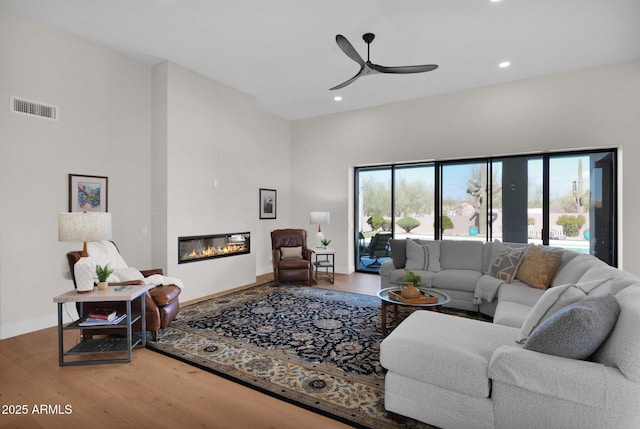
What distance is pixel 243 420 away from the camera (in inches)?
82.9

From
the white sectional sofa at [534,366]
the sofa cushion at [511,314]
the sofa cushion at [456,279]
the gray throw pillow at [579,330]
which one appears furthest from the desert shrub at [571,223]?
the gray throw pillow at [579,330]

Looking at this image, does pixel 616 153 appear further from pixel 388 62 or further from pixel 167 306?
pixel 167 306

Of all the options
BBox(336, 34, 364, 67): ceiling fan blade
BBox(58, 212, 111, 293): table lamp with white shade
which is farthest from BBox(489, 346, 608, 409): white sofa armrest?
BBox(58, 212, 111, 293): table lamp with white shade

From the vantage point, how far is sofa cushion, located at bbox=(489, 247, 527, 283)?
4012 mm

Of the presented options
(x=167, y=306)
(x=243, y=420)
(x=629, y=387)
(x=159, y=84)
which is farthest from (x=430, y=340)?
(x=159, y=84)

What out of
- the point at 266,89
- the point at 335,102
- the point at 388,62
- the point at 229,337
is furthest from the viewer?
the point at 335,102

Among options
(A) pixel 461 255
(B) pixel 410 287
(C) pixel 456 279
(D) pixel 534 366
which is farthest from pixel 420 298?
(A) pixel 461 255

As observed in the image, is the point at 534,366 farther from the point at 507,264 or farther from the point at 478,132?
the point at 478,132

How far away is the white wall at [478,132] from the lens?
4.69 m

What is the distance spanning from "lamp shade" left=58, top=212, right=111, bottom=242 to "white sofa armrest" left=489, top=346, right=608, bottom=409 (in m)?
3.32

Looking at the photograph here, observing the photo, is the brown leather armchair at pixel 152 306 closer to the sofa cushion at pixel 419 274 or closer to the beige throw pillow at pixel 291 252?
the beige throw pillow at pixel 291 252

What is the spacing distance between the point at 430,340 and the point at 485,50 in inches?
160

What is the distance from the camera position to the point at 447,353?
1.93 m

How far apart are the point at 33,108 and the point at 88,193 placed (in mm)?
1088
